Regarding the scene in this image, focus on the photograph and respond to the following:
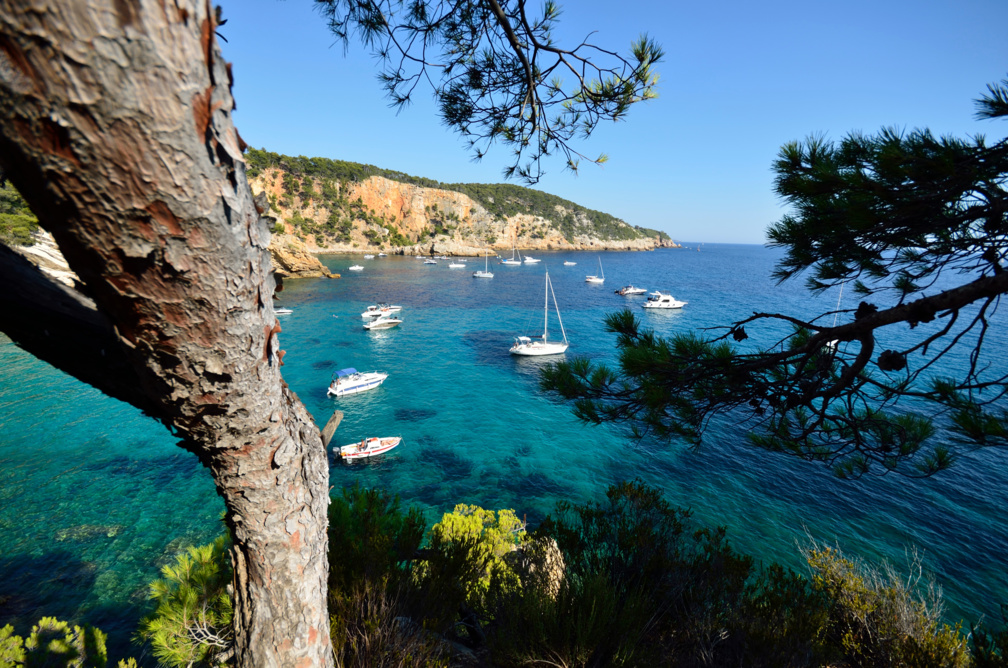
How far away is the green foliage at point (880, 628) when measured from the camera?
3.81 m

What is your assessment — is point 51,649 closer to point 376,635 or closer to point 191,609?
point 191,609

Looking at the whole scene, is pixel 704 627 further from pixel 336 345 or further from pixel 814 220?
pixel 336 345

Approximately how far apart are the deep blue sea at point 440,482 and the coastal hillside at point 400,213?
4215cm

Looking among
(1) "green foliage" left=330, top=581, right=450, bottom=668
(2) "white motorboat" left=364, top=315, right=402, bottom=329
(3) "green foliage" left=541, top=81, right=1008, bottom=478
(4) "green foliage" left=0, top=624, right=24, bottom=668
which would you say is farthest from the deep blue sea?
(2) "white motorboat" left=364, top=315, right=402, bottom=329

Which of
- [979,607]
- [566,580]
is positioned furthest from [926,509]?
[566,580]

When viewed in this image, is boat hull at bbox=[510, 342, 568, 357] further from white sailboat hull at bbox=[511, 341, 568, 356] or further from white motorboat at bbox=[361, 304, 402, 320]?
white motorboat at bbox=[361, 304, 402, 320]

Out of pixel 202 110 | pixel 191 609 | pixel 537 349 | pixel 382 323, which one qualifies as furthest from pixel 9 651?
pixel 382 323

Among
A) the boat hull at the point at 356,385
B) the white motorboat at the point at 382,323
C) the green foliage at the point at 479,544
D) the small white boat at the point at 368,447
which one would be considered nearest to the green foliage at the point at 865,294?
the green foliage at the point at 479,544

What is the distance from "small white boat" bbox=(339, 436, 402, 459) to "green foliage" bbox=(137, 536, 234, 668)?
905 centimetres

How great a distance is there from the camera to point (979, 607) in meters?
8.65

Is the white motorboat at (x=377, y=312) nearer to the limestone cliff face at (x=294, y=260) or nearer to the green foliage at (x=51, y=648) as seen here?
the limestone cliff face at (x=294, y=260)

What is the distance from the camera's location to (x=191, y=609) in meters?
3.80

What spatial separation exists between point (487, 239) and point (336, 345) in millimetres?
68476

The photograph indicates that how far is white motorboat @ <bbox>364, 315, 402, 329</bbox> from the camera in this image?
28.5 meters
